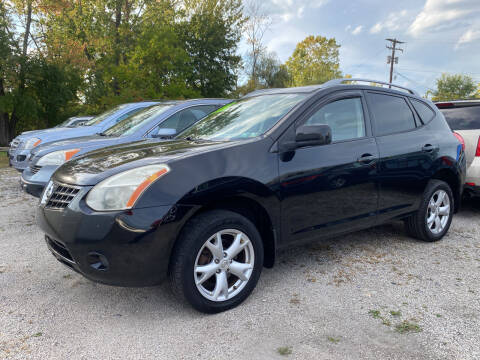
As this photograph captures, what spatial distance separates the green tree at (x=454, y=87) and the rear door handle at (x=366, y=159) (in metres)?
63.2

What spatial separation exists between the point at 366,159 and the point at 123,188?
7.20ft

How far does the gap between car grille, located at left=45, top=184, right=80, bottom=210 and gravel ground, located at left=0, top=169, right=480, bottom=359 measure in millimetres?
781

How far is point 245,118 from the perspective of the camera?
11.6ft

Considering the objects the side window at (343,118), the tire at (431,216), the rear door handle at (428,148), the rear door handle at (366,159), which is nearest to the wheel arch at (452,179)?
the tire at (431,216)

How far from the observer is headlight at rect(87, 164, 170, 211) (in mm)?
2447

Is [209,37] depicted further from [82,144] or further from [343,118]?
[343,118]

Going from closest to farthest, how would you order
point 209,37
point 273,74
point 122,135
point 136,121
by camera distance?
point 122,135
point 136,121
point 209,37
point 273,74

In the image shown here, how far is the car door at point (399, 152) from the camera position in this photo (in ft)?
12.2

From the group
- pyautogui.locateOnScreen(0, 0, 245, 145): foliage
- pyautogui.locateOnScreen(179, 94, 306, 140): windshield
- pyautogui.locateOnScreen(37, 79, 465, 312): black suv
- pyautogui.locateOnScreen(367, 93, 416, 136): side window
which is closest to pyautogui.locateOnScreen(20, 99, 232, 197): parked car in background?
pyautogui.locateOnScreen(179, 94, 306, 140): windshield

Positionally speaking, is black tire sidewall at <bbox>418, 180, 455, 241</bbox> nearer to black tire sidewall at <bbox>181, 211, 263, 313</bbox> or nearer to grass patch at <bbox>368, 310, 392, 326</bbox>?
grass patch at <bbox>368, 310, 392, 326</bbox>

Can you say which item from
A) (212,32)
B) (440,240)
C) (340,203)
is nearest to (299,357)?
(340,203)

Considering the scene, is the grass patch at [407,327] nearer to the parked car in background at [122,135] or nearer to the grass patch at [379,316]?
the grass patch at [379,316]

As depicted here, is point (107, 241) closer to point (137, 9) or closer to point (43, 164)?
point (43, 164)

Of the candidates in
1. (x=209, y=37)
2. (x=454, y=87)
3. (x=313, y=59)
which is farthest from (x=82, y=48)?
(x=454, y=87)
